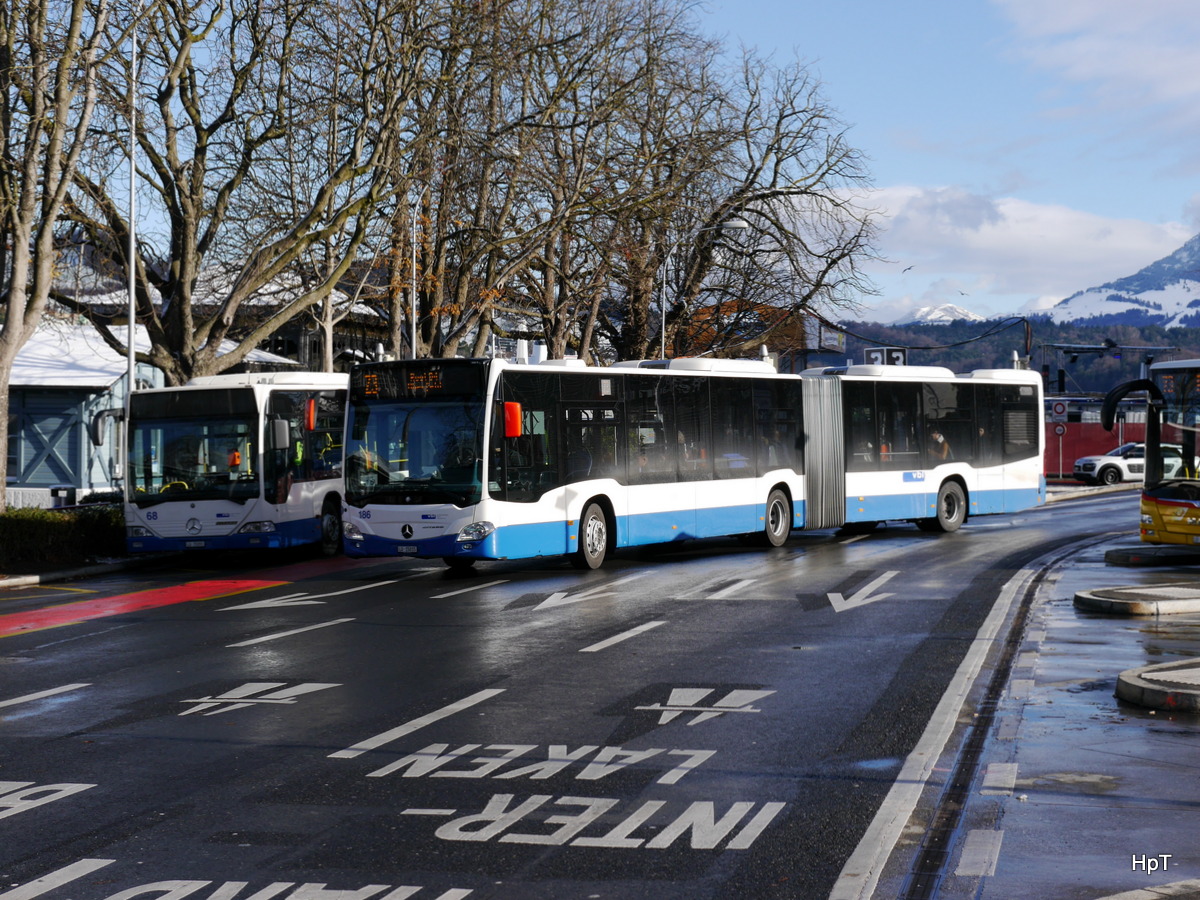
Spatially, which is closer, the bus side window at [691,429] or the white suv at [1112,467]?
the bus side window at [691,429]

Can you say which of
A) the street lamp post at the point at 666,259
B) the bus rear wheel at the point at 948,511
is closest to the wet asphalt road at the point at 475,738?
the bus rear wheel at the point at 948,511

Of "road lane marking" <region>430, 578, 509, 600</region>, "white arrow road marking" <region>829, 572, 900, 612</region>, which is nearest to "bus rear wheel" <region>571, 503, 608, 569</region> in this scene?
"road lane marking" <region>430, 578, 509, 600</region>

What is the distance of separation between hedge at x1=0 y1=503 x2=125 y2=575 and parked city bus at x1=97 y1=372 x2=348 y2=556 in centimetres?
92

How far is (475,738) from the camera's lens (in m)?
9.20

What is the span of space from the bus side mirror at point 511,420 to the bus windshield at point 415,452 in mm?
326

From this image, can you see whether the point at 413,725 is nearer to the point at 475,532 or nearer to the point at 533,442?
the point at 475,532

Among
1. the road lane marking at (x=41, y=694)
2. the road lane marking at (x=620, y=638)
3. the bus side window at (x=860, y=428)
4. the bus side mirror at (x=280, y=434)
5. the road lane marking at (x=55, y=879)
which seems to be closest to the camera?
the road lane marking at (x=55, y=879)

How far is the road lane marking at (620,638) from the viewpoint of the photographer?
520 inches

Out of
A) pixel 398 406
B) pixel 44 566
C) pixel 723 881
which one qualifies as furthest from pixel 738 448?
pixel 723 881

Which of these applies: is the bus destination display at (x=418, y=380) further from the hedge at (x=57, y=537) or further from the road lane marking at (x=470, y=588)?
the hedge at (x=57, y=537)

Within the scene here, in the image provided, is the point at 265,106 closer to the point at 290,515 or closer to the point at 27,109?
the point at 27,109

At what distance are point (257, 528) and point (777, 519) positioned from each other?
8890 millimetres

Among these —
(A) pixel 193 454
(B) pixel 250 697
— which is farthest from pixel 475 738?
(A) pixel 193 454

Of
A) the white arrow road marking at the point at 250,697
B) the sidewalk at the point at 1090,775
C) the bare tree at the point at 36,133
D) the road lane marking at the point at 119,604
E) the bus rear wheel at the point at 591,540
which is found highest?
the bare tree at the point at 36,133
